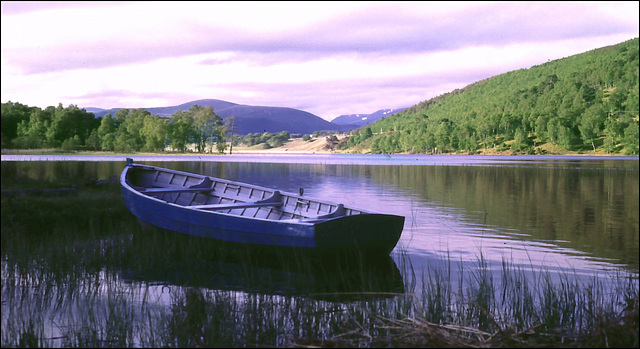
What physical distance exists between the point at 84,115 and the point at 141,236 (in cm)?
9839

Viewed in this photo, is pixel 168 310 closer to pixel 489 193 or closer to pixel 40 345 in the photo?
pixel 40 345

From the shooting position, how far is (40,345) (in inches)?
249

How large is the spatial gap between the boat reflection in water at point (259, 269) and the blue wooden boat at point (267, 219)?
0.29 meters

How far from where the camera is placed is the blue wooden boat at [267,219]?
10.9 meters

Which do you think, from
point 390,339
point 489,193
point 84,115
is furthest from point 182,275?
point 84,115

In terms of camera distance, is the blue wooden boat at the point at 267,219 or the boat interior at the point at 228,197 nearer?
the blue wooden boat at the point at 267,219

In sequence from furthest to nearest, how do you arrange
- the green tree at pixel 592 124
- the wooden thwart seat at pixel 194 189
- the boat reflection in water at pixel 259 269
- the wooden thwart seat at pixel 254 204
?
the green tree at pixel 592 124
the wooden thwart seat at pixel 194 189
the wooden thwart seat at pixel 254 204
the boat reflection in water at pixel 259 269

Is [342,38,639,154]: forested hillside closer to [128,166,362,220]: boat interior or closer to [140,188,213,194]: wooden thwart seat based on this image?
[128,166,362,220]: boat interior

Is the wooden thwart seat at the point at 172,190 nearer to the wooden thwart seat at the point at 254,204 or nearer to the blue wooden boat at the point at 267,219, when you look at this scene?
the blue wooden boat at the point at 267,219

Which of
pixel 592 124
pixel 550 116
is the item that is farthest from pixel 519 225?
pixel 550 116

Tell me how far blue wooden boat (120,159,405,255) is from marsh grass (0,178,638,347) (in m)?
0.45

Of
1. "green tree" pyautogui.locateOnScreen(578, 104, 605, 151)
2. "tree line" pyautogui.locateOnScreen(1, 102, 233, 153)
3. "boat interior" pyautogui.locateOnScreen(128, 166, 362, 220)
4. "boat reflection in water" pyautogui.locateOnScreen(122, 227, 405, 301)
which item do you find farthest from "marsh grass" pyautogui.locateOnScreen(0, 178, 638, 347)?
"green tree" pyautogui.locateOnScreen(578, 104, 605, 151)

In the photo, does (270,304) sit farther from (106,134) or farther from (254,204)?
(106,134)

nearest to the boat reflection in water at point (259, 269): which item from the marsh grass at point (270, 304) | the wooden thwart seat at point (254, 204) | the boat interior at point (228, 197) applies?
the marsh grass at point (270, 304)
